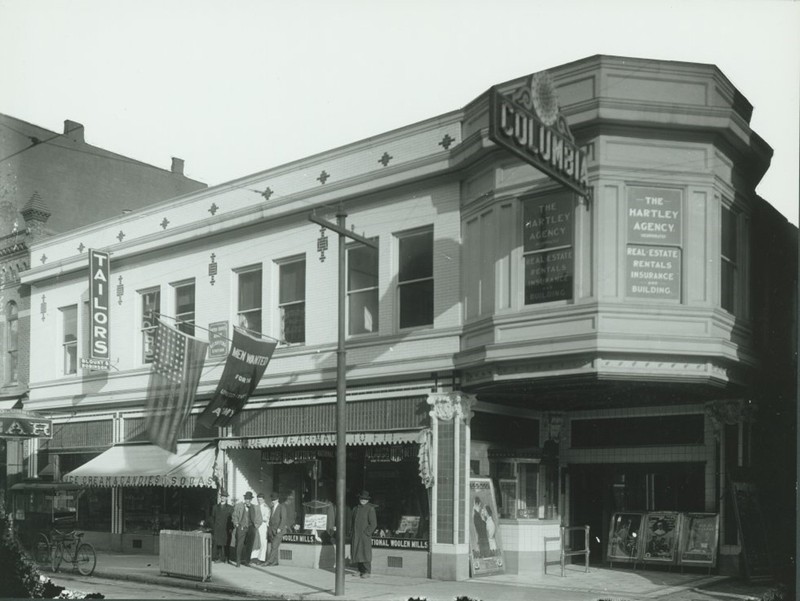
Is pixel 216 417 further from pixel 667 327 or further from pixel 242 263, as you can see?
pixel 667 327

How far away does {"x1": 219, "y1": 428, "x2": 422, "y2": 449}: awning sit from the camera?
58.3 feet

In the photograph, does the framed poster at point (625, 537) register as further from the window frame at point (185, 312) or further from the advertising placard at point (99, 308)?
the advertising placard at point (99, 308)

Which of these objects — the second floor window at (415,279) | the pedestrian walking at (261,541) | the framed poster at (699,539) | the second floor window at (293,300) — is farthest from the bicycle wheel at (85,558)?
the framed poster at (699,539)

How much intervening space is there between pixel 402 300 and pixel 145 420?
7702 millimetres

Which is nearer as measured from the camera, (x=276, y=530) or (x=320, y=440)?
(x=320, y=440)

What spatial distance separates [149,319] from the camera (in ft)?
77.5

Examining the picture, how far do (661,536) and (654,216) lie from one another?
20.7ft

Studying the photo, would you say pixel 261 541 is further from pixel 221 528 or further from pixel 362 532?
pixel 362 532

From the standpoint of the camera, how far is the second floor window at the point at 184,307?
22.7m

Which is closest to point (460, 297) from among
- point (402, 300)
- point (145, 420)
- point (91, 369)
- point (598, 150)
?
point (402, 300)

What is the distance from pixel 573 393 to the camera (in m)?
16.9

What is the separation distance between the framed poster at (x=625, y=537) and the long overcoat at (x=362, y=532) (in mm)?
4620

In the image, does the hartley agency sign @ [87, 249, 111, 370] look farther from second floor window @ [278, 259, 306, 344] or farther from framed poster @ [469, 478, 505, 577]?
framed poster @ [469, 478, 505, 577]

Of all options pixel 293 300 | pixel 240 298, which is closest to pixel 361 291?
pixel 293 300
